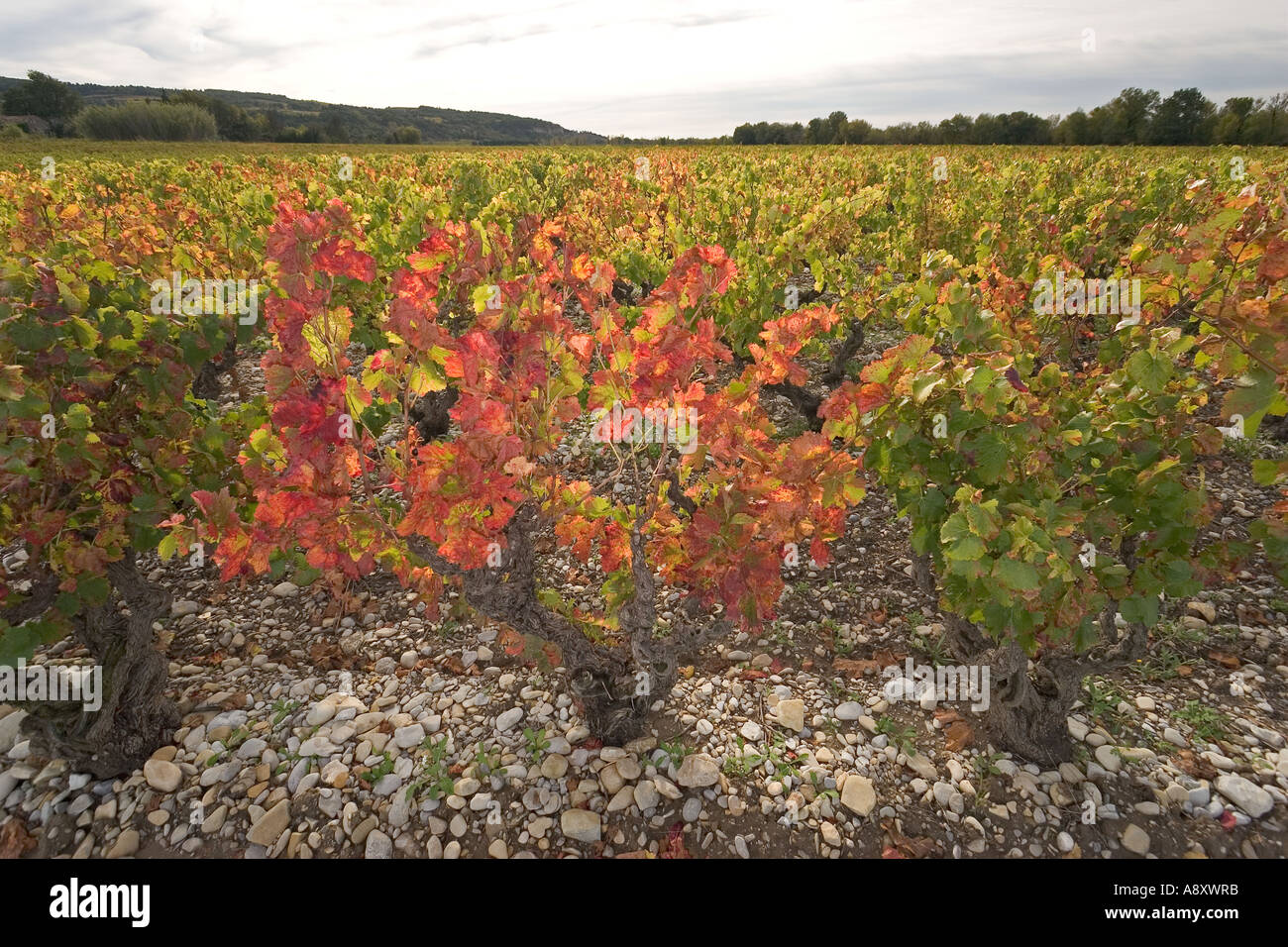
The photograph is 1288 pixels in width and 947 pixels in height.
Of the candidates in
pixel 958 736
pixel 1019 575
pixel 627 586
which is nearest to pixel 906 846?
pixel 958 736

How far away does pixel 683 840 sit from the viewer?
106 inches

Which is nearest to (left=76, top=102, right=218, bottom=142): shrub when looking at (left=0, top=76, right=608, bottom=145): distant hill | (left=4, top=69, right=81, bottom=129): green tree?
(left=4, top=69, right=81, bottom=129): green tree

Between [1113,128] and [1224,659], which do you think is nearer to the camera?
[1224,659]

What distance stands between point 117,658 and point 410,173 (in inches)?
606

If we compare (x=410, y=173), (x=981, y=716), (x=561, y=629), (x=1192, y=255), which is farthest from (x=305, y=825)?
(x=410, y=173)

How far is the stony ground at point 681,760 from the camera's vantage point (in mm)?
2717
